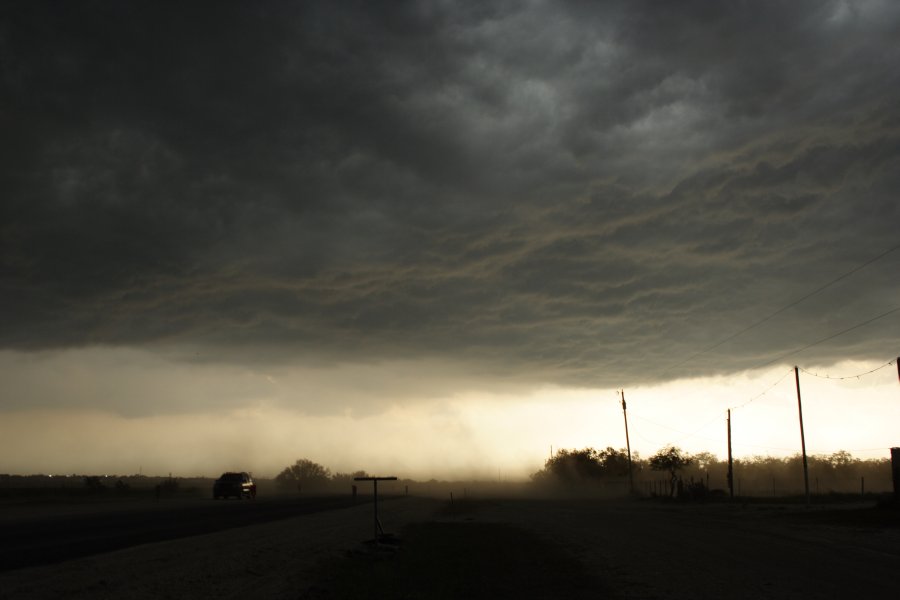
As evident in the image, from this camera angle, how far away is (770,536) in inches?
1216

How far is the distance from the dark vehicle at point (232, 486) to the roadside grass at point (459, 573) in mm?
41087

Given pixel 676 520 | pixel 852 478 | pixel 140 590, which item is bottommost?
pixel 852 478

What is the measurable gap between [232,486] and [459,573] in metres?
51.6

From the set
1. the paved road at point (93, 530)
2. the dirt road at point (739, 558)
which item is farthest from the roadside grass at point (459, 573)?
the paved road at point (93, 530)

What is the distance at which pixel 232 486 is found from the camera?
66.9 metres

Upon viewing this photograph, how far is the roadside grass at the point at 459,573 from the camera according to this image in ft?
56.1

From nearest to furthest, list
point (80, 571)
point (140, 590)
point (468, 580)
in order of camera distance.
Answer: point (140, 590) < point (80, 571) < point (468, 580)

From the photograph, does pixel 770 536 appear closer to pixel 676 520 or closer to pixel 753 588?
pixel 676 520

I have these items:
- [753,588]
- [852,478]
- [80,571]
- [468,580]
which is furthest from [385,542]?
[852,478]

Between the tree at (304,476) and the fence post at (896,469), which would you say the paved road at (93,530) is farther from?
the tree at (304,476)

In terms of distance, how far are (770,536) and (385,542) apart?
1674 cm

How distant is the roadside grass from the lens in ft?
56.1

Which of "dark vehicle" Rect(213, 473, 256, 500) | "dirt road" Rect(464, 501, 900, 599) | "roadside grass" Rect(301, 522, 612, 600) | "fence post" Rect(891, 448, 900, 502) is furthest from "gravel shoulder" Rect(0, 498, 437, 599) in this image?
"dark vehicle" Rect(213, 473, 256, 500)

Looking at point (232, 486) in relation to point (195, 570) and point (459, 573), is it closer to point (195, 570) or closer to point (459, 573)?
point (195, 570)
